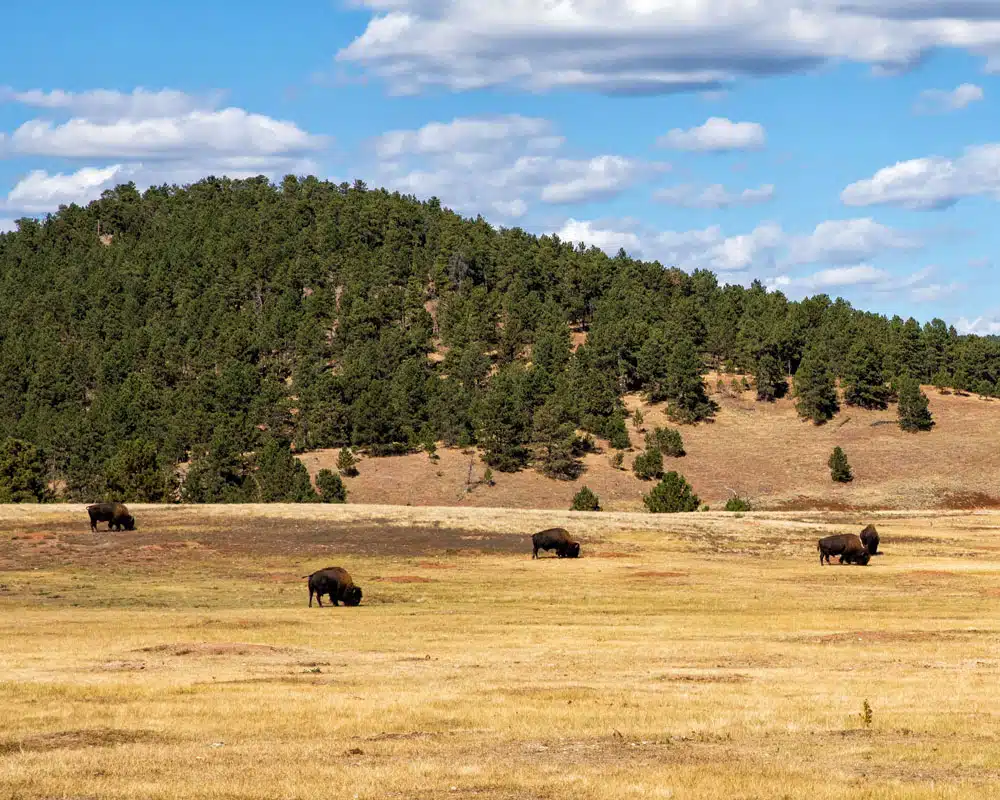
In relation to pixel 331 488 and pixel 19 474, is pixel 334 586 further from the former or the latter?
pixel 19 474

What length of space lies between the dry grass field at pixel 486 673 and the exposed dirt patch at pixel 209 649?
0.13 metres

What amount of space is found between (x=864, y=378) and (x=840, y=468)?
28747 mm

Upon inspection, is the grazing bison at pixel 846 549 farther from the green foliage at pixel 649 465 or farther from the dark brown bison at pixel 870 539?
the green foliage at pixel 649 465

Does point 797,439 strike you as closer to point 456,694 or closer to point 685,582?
point 685,582

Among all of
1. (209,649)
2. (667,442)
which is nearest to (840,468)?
(667,442)

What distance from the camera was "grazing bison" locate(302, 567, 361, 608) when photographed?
53.6m

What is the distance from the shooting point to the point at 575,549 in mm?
76562

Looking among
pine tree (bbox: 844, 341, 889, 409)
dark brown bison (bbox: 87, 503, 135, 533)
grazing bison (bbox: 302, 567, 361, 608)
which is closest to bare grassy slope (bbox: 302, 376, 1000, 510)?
pine tree (bbox: 844, 341, 889, 409)

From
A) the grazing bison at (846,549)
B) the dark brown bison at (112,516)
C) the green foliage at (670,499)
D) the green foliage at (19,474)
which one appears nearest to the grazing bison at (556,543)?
the grazing bison at (846,549)

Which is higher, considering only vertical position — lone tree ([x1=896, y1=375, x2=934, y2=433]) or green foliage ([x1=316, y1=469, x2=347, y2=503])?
lone tree ([x1=896, y1=375, x2=934, y2=433])

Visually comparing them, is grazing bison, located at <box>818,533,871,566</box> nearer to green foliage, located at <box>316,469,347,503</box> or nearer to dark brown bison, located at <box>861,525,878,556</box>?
dark brown bison, located at <box>861,525,878,556</box>

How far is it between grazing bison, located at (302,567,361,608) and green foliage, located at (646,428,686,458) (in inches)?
4623

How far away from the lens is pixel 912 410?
178 meters

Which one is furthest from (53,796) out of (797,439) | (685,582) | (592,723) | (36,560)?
(797,439)
